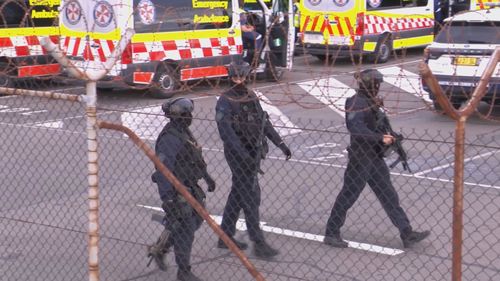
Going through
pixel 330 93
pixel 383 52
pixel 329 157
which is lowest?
pixel 383 52

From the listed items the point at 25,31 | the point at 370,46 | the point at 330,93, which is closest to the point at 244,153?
the point at 330,93

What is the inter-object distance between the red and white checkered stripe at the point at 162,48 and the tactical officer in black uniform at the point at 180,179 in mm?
8653

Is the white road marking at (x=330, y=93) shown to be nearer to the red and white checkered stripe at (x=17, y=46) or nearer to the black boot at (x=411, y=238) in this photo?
the black boot at (x=411, y=238)

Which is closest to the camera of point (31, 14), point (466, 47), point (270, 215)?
point (270, 215)

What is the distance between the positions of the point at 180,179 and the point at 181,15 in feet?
33.7

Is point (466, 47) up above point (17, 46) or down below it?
above

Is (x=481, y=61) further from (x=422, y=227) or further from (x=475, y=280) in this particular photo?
(x=475, y=280)

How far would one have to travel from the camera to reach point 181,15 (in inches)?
639

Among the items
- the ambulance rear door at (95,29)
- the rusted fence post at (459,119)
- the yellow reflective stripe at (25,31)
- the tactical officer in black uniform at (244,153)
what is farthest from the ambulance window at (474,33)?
the rusted fence post at (459,119)

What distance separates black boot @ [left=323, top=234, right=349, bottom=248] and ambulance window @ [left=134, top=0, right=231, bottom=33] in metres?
8.22

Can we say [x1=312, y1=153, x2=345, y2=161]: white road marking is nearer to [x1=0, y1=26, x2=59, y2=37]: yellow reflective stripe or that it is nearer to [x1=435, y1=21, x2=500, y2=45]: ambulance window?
[x1=435, y1=21, x2=500, y2=45]: ambulance window

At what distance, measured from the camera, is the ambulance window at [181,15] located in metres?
15.6

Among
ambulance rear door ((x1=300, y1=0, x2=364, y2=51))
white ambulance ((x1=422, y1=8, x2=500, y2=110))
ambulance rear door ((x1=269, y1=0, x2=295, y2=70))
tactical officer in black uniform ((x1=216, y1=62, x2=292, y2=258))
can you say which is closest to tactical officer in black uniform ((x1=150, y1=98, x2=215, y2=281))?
tactical officer in black uniform ((x1=216, y1=62, x2=292, y2=258))

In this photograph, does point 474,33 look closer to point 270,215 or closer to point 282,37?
point 270,215
